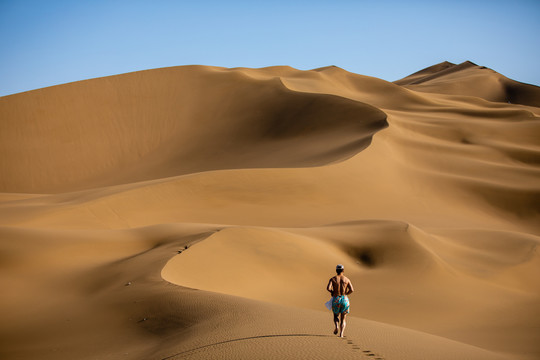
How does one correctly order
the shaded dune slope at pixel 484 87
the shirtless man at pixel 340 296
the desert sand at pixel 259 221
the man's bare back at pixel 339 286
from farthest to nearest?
the shaded dune slope at pixel 484 87, the desert sand at pixel 259 221, the man's bare back at pixel 339 286, the shirtless man at pixel 340 296

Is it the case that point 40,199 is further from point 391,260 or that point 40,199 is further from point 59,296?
point 391,260

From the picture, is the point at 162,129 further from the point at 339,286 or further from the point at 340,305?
the point at 340,305

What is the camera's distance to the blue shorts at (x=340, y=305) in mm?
6867

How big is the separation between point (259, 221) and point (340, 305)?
43.0 feet

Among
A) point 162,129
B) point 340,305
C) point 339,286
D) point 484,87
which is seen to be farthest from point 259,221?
point 484,87

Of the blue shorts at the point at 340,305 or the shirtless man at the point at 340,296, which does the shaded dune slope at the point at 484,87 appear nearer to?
the shirtless man at the point at 340,296

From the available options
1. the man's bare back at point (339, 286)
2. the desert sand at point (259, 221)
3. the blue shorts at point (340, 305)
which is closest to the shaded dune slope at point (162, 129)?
the desert sand at point (259, 221)

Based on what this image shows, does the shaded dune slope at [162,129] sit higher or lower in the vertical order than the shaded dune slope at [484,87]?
lower

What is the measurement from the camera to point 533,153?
32.6m

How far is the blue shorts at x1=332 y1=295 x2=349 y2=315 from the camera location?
6.87 m

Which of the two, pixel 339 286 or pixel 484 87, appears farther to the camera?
pixel 484 87

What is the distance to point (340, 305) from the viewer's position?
6887mm

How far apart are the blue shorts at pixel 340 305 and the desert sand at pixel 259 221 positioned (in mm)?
368

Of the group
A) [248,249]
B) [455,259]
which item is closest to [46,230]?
[248,249]
